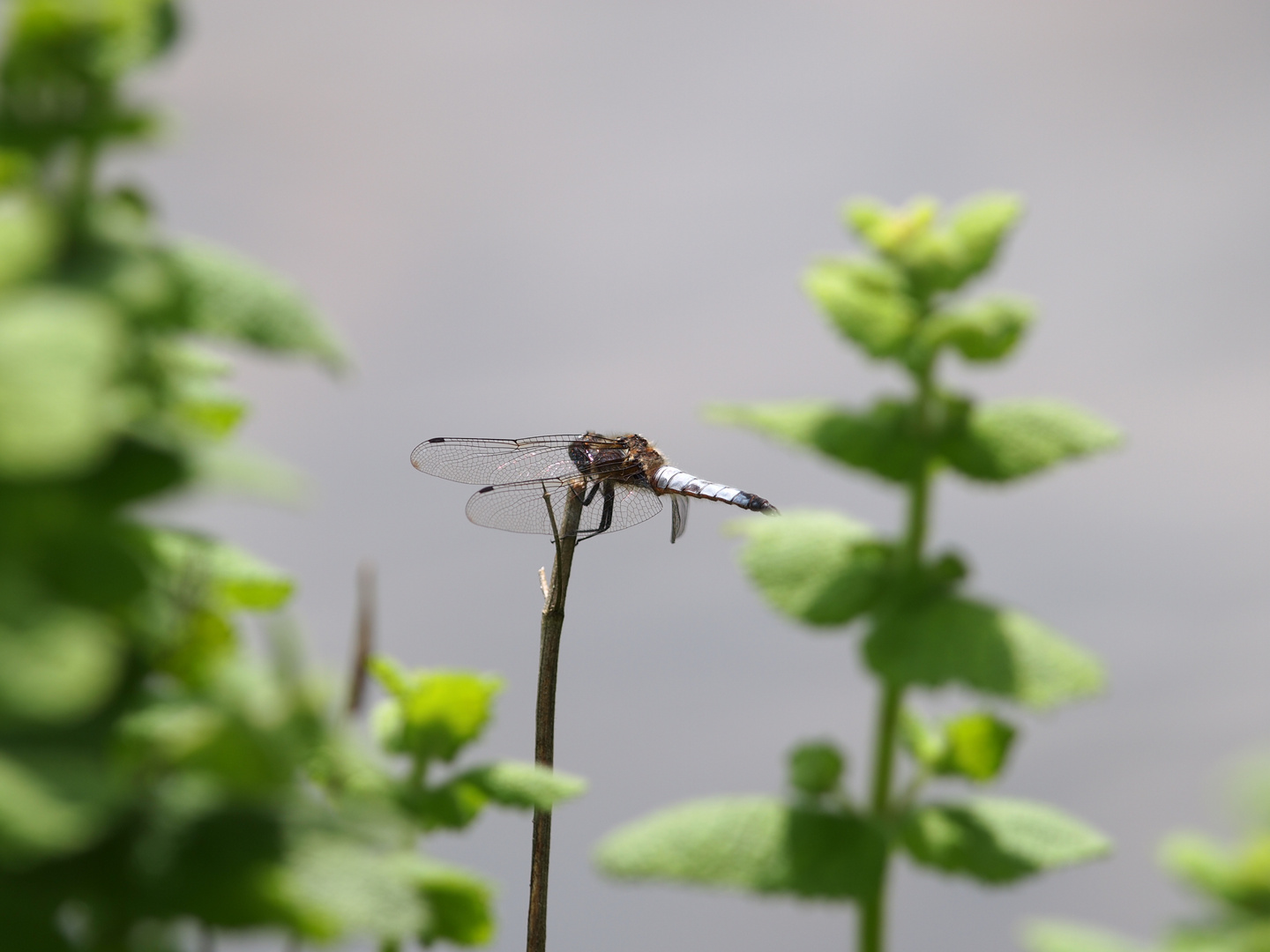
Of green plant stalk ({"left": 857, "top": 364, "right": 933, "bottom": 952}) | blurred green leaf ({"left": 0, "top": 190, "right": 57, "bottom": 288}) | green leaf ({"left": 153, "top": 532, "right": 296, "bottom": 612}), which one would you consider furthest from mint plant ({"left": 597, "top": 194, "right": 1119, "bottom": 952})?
blurred green leaf ({"left": 0, "top": 190, "right": 57, "bottom": 288})

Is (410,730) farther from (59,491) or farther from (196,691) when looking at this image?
(59,491)

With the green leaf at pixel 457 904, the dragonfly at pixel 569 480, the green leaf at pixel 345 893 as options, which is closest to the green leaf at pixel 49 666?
the green leaf at pixel 345 893

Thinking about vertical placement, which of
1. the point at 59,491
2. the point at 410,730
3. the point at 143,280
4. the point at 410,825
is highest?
the point at 143,280

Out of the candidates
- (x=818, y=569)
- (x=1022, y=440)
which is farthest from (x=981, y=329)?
(x=818, y=569)

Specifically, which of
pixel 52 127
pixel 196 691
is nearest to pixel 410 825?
pixel 196 691

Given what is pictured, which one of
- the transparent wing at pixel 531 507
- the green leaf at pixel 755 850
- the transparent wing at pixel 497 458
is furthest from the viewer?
the transparent wing at pixel 497 458

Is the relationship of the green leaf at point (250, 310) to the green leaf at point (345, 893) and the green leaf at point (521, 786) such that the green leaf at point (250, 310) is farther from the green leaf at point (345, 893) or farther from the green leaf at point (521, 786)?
the green leaf at point (521, 786)
